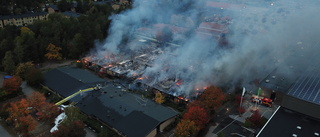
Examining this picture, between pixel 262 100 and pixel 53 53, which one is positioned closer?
pixel 262 100

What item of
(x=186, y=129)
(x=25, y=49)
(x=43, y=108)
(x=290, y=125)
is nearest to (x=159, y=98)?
(x=186, y=129)

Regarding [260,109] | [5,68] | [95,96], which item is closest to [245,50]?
[260,109]

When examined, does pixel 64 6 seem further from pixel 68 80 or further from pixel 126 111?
pixel 126 111

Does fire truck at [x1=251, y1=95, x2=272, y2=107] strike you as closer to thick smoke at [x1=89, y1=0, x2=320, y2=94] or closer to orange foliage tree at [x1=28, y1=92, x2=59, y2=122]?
thick smoke at [x1=89, y1=0, x2=320, y2=94]

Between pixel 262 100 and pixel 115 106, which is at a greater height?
pixel 115 106

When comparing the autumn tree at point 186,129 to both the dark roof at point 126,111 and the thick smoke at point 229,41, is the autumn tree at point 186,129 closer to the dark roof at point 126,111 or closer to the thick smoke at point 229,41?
the dark roof at point 126,111

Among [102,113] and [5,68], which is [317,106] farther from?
[5,68]

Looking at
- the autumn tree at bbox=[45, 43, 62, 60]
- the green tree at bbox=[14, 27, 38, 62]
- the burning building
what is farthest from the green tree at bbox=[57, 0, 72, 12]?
the autumn tree at bbox=[45, 43, 62, 60]
